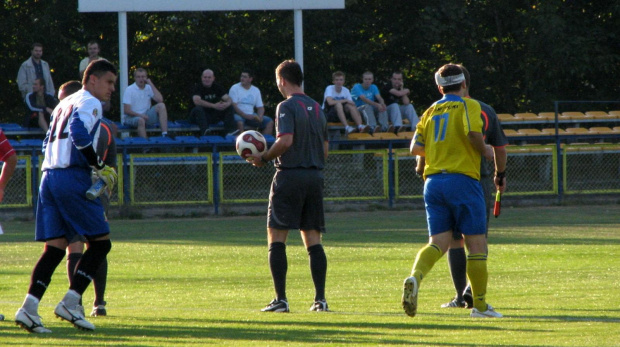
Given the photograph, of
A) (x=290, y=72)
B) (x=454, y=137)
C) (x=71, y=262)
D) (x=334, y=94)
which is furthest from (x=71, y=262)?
(x=334, y=94)

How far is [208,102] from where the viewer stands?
21891 mm

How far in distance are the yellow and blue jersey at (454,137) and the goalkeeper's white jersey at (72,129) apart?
2.40 meters

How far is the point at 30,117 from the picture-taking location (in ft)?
71.5

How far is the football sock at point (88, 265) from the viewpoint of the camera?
274 inches

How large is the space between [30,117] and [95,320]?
15045 mm

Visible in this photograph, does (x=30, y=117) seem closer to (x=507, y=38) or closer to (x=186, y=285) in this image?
(x=186, y=285)

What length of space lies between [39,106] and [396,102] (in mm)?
8117

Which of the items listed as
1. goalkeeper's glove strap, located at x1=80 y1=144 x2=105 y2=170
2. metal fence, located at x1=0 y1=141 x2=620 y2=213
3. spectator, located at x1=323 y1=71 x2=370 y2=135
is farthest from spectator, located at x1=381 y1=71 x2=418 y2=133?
goalkeeper's glove strap, located at x1=80 y1=144 x2=105 y2=170

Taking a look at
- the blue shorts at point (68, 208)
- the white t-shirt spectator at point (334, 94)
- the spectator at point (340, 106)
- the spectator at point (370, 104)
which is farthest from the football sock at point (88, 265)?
the spectator at point (370, 104)

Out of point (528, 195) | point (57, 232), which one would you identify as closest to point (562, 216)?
point (528, 195)

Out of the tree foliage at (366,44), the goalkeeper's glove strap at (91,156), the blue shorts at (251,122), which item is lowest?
the goalkeeper's glove strap at (91,156)

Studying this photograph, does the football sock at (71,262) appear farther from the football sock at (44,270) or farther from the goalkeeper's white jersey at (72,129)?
the goalkeeper's white jersey at (72,129)

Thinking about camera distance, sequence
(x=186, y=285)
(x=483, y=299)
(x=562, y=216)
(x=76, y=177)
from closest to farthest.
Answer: (x=76, y=177) < (x=483, y=299) < (x=186, y=285) < (x=562, y=216)

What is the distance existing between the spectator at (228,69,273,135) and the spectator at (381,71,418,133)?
2.95 meters
